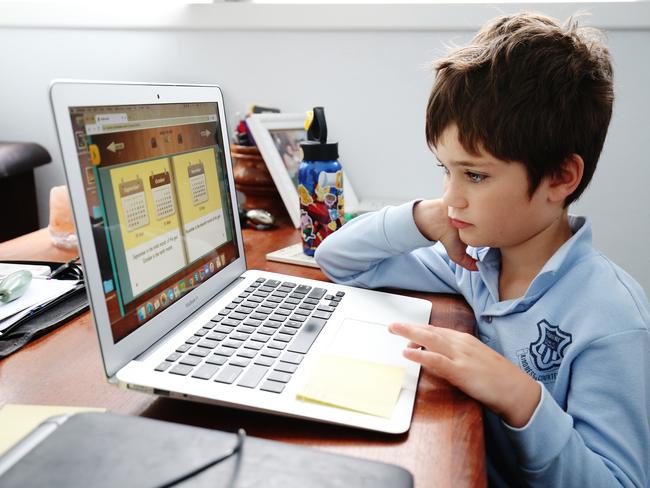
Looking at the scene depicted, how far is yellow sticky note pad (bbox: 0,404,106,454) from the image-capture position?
0.40 m

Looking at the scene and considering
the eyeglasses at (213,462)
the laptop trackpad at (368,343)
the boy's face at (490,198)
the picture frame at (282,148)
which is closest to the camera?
the eyeglasses at (213,462)

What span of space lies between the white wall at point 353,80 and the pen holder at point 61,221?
581mm

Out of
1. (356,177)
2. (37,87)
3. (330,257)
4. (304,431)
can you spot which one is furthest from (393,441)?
(37,87)

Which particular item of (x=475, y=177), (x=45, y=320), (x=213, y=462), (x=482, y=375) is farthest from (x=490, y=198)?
(x=45, y=320)

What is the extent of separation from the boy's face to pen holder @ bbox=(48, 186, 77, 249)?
68cm

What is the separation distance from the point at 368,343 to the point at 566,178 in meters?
0.34

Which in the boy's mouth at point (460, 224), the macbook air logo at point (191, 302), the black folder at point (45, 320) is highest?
the boy's mouth at point (460, 224)

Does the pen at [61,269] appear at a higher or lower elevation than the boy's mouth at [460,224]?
lower

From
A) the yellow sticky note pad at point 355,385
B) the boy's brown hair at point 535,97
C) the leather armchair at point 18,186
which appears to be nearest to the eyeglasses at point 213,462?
the yellow sticky note pad at point 355,385

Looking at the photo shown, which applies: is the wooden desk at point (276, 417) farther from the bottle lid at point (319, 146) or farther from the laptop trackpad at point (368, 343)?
the bottle lid at point (319, 146)

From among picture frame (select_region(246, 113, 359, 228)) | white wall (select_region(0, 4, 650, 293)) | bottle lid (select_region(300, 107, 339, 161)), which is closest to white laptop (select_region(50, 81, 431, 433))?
bottle lid (select_region(300, 107, 339, 161))

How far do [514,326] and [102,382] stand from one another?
0.49 meters

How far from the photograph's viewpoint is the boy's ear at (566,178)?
63 centimetres

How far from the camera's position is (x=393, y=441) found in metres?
0.40
